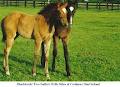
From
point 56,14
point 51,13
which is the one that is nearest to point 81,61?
point 51,13

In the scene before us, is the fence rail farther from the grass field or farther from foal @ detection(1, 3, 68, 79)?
foal @ detection(1, 3, 68, 79)

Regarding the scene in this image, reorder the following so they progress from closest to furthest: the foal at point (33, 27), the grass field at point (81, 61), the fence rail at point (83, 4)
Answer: the foal at point (33, 27) → the grass field at point (81, 61) → the fence rail at point (83, 4)

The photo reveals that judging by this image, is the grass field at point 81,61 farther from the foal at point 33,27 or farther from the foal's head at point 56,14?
the foal's head at point 56,14

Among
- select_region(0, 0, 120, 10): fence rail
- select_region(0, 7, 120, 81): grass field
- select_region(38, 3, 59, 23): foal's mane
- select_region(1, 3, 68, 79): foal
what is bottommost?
select_region(0, 0, 120, 10): fence rail

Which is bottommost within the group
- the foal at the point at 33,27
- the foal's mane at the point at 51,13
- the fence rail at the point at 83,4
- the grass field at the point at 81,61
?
the fence rail at the point at 83,4

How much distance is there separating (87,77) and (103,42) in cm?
748

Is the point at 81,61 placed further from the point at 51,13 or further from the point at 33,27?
the point at 33,27

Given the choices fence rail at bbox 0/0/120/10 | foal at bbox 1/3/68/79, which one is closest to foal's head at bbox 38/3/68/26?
foal at bbox 1/3/68/79

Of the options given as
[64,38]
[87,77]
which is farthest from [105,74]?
[64,38]

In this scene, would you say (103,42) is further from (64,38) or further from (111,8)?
(111,8)

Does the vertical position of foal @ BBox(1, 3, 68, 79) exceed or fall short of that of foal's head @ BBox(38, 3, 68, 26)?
it falls short

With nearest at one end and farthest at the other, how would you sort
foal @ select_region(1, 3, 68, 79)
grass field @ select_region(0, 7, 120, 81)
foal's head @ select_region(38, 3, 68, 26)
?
foal's head @ select_region(38, 3, 68, 26), foal @ select_region(1, 3, 68, 79), grass field @ select_region(0, 7, 120, 81)

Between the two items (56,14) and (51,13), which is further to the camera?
(51,13)

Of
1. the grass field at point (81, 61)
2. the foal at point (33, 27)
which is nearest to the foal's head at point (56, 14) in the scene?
the foal at point (33, 27)
